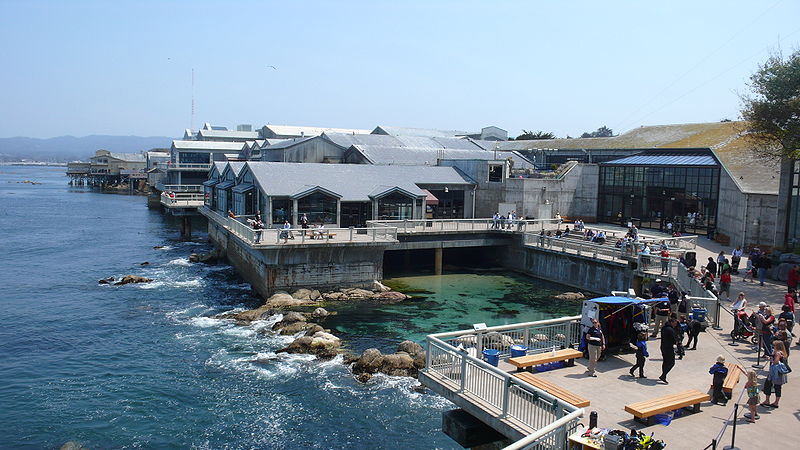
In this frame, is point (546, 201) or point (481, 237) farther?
point (546, 201)

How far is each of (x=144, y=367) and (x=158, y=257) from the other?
97.8 feet

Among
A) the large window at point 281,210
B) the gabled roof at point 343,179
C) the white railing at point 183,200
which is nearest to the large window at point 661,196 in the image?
the gabled roof at point 343,179

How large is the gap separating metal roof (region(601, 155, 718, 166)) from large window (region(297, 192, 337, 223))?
1001 inches

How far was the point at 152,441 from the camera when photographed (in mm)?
19594

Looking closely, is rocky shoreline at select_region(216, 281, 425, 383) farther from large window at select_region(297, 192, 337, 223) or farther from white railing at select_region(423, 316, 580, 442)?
white railing at select_region(423, 316, 580, 442)

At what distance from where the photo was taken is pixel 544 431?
1112 cm

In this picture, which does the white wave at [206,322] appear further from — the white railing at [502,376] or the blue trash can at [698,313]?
the blue trash can at [698,313]

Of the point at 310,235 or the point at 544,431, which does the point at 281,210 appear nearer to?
the point at 310,235

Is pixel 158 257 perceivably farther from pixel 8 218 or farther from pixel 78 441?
pixel 8 218

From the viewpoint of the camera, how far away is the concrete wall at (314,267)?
37.0m

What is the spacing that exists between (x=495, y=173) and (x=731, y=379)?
40146mm

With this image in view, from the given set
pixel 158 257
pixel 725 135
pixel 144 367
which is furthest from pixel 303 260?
pixel 725 135

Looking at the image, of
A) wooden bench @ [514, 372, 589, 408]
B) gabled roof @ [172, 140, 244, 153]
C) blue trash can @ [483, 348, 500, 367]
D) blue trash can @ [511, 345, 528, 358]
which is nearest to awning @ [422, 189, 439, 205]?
blue trash can @ [511, 345, 528, 358]

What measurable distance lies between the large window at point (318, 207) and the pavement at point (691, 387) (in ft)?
94.7
